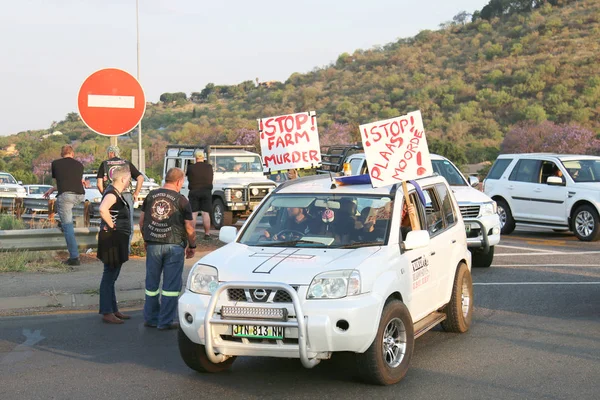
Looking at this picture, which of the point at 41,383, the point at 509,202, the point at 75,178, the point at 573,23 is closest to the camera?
the point at 41,383

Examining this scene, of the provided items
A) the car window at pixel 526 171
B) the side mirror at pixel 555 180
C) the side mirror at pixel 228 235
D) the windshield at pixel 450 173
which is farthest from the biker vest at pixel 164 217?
the car window at pixel 526 171

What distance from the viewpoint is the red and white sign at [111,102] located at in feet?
36.4

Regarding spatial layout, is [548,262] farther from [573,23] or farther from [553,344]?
[573,23]

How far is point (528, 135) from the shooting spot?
4684 cm

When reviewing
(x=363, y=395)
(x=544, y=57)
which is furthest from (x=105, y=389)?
(x=544, y=57)

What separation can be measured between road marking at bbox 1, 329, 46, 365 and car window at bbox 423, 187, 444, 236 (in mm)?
4011

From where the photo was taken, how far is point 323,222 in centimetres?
786

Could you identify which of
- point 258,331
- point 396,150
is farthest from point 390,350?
point 396,150

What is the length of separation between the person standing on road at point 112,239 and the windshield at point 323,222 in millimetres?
2117

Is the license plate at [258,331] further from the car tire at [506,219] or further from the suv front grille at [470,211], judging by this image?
the car tire at [506,219]

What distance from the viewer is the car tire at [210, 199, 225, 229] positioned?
2241 centimetres

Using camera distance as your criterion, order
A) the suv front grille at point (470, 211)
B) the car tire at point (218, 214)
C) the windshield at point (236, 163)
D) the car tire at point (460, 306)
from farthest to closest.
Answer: the windshield at point (236, 163) < the car tire at point (218, 214) < the suv front grille at point (470, 211) < the car tire at point (460, 306)

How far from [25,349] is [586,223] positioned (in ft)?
45.0

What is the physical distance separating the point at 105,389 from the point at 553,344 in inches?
168
